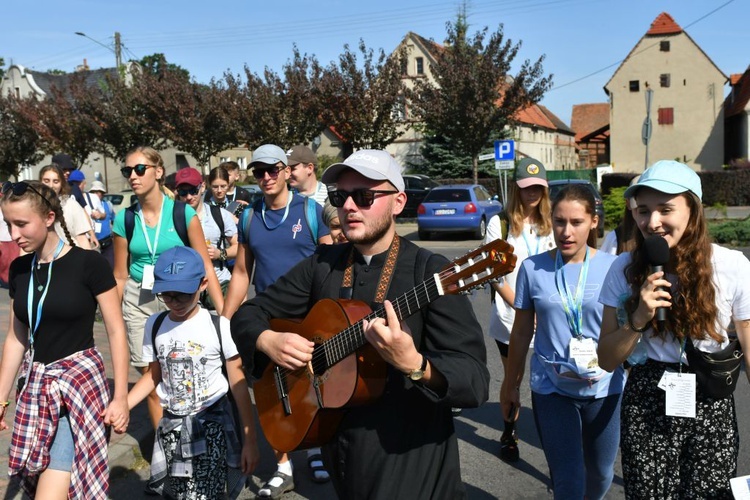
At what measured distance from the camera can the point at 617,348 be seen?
2633mm

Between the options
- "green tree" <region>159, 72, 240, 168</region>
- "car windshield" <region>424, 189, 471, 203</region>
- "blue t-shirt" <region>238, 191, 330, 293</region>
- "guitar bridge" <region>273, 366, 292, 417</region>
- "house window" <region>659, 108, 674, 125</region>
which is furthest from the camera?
"house window" <region>659, 108, 674, 125</region>

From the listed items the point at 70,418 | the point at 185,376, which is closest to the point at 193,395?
the point at 185,376

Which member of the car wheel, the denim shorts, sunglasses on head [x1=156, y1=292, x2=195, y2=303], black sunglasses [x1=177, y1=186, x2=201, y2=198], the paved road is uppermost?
black sunglasses [x1=177, y1=186, x2=201, y2=198]

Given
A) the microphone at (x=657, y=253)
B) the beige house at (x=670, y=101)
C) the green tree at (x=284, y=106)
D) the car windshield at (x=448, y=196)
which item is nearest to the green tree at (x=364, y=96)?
the green tree at (x=284, y=106)

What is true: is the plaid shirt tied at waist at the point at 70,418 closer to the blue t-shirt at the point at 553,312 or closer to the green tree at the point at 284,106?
the blue t-shirt at the point at 553,312

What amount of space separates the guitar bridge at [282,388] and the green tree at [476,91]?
87.6 ft

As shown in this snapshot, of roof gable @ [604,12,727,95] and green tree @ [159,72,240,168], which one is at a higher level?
roof gable @ [604,12,727,95]

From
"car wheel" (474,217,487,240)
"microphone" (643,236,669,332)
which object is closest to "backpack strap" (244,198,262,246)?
"microphone" (643,236,669,332)

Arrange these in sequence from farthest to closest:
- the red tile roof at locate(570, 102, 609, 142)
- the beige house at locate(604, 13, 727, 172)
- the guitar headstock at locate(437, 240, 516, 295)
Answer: the red tile roof at locate(570, 102, 609, 142) → the beige house at locate(604, 13, 727, 172) → the guitar headstock at locate(437, 240, 516, 295)

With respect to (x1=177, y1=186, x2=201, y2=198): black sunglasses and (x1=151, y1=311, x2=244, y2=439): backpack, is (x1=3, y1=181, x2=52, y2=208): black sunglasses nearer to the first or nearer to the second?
(x1=151, y1=311, x2=244, y2=439): backpack

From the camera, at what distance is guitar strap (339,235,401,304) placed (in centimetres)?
245

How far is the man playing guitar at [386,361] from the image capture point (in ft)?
7.70

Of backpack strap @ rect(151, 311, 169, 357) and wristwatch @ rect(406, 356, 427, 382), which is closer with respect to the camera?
wristwatch @ rect(406, 356, 427, 382)

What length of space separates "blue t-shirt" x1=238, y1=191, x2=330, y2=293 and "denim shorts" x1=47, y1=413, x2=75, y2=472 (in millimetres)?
1526
